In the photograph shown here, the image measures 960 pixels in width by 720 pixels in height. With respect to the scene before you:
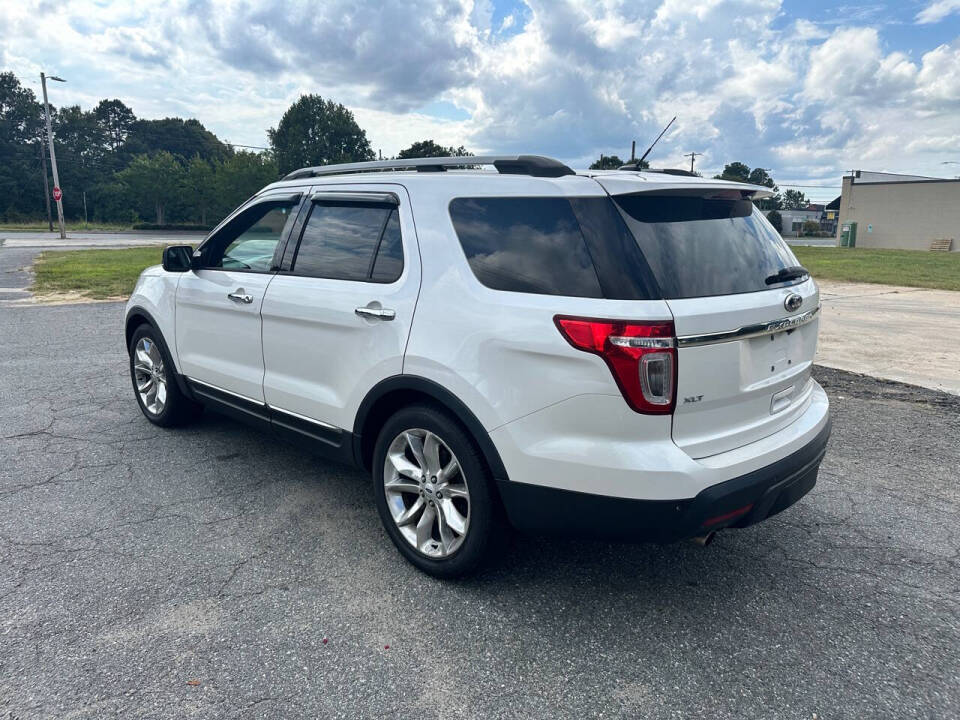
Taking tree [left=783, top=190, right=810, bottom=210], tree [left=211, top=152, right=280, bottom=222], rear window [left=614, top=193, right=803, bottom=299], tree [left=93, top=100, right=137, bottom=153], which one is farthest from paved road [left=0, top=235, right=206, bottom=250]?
tree [left=783, top=190, right=810, bottom=210]

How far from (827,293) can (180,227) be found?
53855mm

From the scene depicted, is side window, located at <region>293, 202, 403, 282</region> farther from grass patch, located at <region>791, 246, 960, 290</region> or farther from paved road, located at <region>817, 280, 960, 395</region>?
grass patch, located at <region>791, 246, 960, 290</region>

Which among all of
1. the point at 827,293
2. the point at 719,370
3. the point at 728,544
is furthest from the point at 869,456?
the point at 827,293

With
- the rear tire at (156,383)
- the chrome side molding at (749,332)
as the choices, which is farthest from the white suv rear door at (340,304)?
the rear tire at (156,383)

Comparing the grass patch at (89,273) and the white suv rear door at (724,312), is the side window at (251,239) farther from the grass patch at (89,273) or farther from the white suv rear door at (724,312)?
the grass patch at (89,273)


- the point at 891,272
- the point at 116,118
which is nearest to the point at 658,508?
the point at 891,272

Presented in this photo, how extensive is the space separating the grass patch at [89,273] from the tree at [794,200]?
378ft

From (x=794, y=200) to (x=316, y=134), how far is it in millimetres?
86493

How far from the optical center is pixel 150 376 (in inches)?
210

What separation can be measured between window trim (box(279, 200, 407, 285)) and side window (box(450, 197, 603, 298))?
1.34 ft

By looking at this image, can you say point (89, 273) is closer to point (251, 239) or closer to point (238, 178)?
point (251, 239)

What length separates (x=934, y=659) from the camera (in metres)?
2.59

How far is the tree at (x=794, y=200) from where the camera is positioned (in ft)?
388

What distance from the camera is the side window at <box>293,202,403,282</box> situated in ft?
10.8
